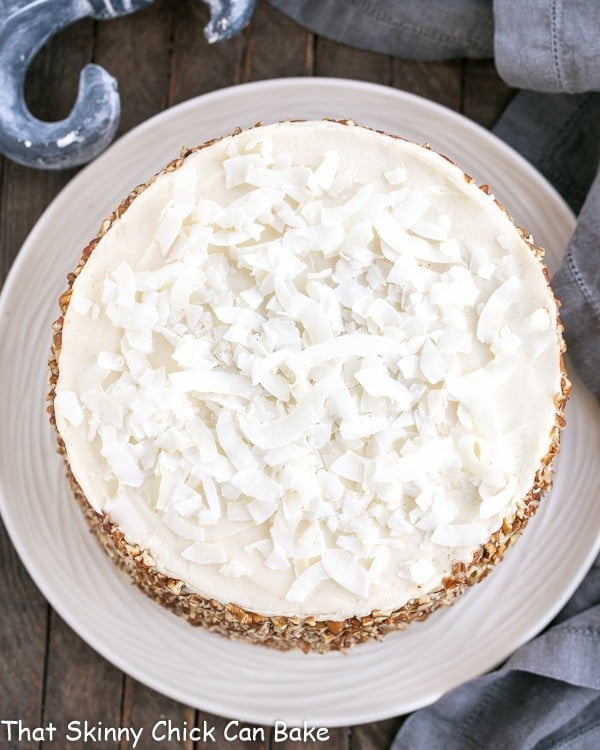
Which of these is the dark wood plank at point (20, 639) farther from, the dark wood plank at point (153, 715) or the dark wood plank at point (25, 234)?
the dark wood plank at point (153, 715)

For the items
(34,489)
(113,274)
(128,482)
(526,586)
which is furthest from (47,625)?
(526,586)

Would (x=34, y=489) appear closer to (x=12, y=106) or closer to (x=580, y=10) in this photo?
(x=12, y=106)

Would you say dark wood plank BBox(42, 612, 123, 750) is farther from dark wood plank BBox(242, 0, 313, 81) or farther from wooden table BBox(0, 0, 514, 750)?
dark wood plank BBox(242, 0, 313, 81)

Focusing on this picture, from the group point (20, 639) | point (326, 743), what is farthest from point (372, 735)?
point (20, 639)

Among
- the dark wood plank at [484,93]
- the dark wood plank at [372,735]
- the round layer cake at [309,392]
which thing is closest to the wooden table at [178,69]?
the dark wood plank at [484,93]

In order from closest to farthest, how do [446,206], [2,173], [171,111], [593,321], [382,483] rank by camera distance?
1. [382,483]
2. [446,206]
3. [593,321]
4. [171,111]
5. [2,173]

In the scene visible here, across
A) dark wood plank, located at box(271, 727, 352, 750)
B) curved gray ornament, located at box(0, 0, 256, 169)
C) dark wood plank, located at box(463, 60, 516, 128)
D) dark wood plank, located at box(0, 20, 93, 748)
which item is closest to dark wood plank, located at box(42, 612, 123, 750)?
dark wood plank, located at box(0, 20, 93, 748)
